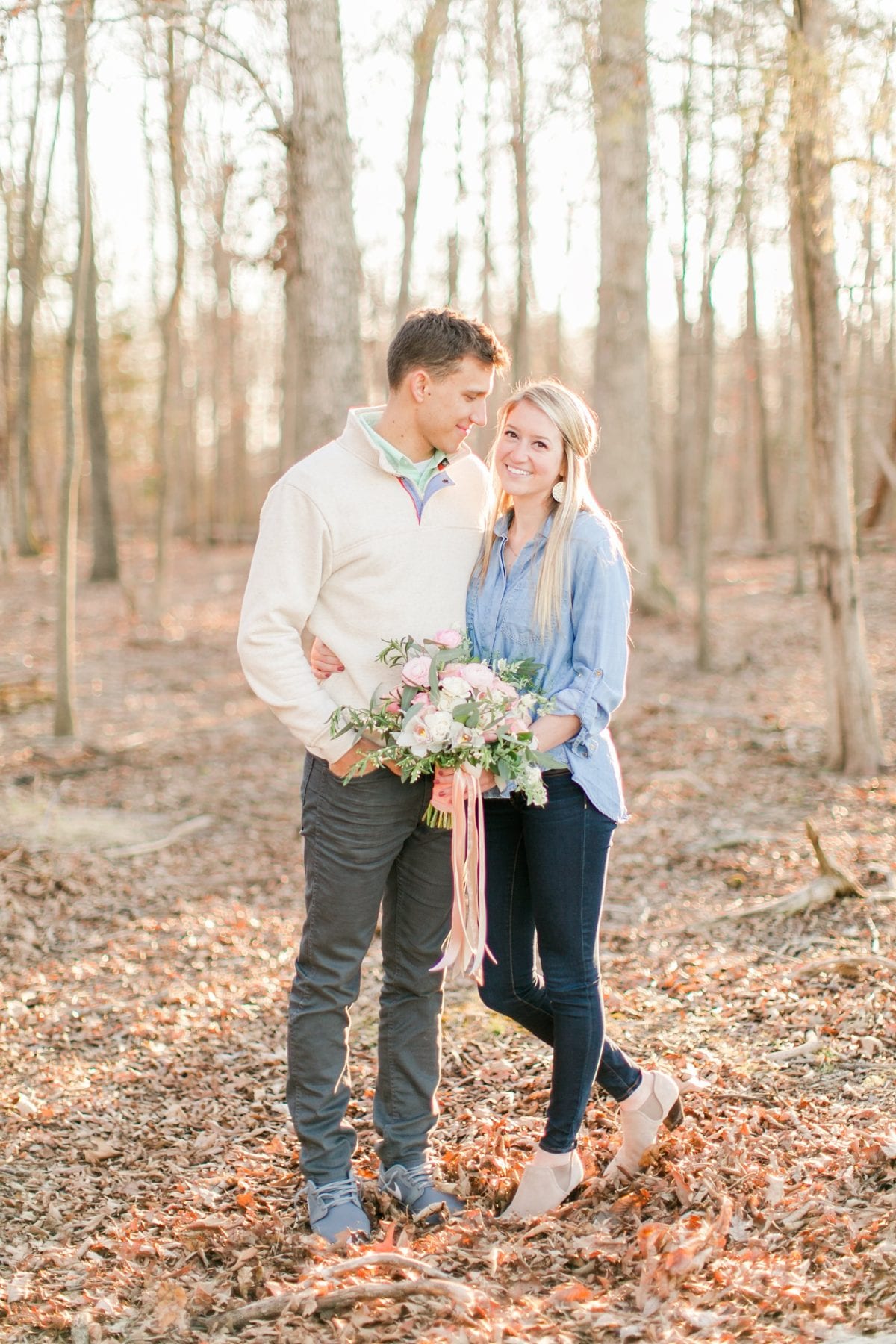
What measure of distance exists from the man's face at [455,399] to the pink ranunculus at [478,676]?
66cm

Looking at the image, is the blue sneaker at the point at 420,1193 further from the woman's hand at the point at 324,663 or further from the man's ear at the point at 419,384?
the man's ear at the point at 419,384

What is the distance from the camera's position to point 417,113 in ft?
43.5

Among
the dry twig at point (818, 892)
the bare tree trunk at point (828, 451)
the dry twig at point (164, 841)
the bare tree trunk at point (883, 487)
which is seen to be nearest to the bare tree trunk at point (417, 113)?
the bare tree trunk at point (828, 451)

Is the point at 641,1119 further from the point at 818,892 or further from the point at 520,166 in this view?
the point at 520,166

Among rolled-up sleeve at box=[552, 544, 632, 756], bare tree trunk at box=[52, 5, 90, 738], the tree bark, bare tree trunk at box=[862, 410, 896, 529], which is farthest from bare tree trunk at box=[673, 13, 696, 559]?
the tree bark

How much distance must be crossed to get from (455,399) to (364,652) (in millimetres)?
720

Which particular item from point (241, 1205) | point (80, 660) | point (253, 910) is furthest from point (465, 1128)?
point (80, 660)

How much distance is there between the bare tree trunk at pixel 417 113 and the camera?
11047 millimetres

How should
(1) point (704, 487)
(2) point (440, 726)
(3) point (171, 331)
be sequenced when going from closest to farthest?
(2) point (440, 726)
(1) point (704, 487)
(3) point (171, 331)

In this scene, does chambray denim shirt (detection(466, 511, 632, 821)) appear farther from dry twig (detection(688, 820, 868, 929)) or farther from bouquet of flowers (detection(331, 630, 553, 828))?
dry twig (detection(688, 820, 868, 929))

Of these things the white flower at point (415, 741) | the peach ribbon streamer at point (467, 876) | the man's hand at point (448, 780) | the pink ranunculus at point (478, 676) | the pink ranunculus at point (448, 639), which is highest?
the pink ranunculus at point (448, 639)

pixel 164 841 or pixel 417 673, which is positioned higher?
pixel 417 673

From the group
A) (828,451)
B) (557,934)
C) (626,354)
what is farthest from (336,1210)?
(626,354)

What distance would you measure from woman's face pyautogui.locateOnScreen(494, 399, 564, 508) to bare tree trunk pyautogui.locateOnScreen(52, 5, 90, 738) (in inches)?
224
